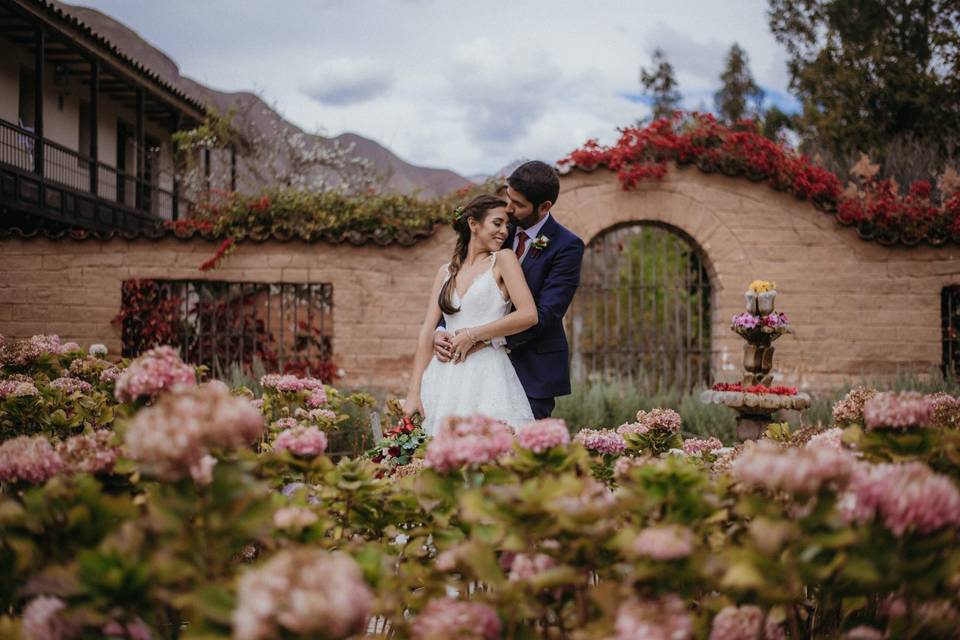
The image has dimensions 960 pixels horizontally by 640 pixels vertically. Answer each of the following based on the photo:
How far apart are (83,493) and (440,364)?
7.08ft

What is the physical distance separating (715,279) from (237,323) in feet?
17.6

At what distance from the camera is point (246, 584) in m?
0.85

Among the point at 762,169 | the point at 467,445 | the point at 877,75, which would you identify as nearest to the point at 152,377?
the point at 467,445

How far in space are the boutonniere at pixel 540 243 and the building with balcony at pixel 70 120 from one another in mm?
10022

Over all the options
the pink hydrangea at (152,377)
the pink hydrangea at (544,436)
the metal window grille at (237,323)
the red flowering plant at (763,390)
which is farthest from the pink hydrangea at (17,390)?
the metal window grille at (237,323)

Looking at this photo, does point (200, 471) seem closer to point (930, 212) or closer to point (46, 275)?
point (46, 275)

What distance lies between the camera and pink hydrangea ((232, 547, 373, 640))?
0.82 m

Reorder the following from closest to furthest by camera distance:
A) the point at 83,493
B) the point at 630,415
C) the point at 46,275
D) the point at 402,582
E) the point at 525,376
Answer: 1. the point at 83,493
2. the point at 402,582
3. the point at 525,376
4. the point at 630,415
5. the point at 46,275

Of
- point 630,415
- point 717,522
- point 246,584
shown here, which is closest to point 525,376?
point 717,522

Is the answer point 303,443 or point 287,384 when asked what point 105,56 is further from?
point 303,443

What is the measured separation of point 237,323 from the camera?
8328mm

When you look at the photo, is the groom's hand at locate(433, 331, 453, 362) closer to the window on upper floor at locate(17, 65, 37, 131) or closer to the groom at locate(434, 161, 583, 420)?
the groom at locate(434, 161, 583, 420)

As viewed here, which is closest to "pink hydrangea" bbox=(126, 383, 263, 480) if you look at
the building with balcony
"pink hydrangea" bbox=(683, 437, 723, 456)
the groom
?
"pink hydrangea" bbox=(683, 437, 723, 456)

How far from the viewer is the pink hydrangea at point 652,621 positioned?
0.95m
